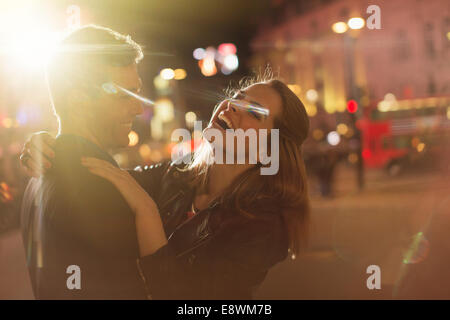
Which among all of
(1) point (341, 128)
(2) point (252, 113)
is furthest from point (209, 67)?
(1) point (341, 128)

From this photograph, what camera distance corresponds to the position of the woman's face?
103 inches

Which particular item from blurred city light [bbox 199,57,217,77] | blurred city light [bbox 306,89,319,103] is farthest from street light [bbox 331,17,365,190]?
blurred city light [bbox 306,89,319,103]

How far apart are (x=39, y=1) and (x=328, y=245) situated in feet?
27.7

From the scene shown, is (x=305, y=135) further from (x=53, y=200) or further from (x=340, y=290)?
(x=340, y=290)

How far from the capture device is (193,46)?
84.3 feet

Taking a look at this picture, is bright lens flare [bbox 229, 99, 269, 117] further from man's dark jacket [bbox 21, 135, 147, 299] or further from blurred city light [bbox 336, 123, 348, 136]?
blurred city light [bbox 336, 123, 348, 136]

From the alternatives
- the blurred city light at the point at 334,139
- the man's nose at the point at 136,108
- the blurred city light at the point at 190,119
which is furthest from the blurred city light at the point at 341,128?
the man's nose at the point at 136,108

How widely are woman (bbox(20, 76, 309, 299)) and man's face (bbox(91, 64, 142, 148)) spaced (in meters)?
0.17

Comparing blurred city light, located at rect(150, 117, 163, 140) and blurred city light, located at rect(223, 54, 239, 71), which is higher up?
blurred city light, located at rect(150, 117, 163, 140)

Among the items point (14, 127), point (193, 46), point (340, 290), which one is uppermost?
point (193, 46)

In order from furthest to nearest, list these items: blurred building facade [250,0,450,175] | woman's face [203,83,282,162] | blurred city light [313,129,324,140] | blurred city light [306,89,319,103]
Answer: blurred city light [306,89,319,103] → blurred city light [313,129,324,140] → blurred building facade [250,0,450,175] → woman's face [203,83,282,162]

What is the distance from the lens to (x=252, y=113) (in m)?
2.63

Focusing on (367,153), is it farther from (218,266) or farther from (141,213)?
(141,213)
